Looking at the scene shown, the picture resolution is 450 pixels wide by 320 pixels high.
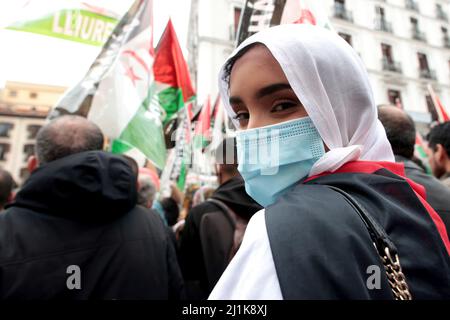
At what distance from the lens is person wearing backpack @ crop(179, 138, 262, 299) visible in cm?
193

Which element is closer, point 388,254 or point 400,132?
point 388,254

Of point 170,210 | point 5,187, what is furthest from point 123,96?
point 170,210

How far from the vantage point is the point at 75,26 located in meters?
2.89

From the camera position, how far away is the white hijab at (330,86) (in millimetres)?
890

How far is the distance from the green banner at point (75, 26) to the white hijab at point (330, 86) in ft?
7.81

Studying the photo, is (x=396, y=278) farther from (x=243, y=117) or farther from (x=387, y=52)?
(x=387, y=52)

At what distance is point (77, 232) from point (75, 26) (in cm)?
222

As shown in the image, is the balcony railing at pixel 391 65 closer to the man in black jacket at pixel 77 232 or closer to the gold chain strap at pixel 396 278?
the man in black jacket at pixel 77 232

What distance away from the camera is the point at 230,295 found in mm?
626

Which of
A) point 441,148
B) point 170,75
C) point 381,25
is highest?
point 381,25

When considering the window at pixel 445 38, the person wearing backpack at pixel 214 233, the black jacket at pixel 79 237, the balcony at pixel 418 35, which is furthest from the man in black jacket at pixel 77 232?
the balcony at pixel 418 35

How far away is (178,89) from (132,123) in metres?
0.95

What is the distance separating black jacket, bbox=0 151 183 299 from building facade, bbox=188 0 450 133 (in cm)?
121

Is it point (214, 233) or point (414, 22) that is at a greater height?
point (414, 22)
